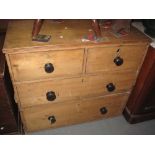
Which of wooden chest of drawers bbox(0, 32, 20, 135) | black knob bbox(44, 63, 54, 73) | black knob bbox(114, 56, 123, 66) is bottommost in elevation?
wooden chest of drawers bbox(0, 32, 20, 135)

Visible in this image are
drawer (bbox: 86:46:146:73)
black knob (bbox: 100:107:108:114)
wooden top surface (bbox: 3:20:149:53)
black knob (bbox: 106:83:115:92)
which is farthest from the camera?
black knob (bbox: 100:107:108:114)

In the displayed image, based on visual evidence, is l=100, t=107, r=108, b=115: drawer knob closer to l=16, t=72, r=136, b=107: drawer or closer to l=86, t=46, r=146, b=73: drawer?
l=16, t=72, r=136, b=107: drawer

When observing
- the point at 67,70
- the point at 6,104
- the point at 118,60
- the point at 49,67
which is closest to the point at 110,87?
the point at 118,60

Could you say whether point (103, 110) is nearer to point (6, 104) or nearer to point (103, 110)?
point (103, 110)

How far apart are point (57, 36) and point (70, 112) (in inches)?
25.3

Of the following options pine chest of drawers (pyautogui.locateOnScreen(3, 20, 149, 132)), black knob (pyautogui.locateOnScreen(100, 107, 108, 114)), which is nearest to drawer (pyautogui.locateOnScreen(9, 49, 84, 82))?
pine chest of drawers (pyautogui.locateOnScreen(3, 20, 149, 132))

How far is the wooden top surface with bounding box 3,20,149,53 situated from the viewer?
0.86m

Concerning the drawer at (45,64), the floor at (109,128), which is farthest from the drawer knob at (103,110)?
the drawer at (45,64)

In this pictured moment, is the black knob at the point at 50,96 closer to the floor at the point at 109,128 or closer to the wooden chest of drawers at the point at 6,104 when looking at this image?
the wooden chest of drawers at the point at 6,104

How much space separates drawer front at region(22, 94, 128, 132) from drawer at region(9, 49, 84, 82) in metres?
0.31

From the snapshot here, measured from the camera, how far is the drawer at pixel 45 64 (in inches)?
35.3
